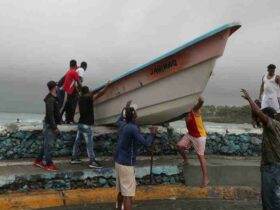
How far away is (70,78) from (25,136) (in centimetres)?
163

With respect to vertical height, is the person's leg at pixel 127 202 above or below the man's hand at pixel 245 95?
below

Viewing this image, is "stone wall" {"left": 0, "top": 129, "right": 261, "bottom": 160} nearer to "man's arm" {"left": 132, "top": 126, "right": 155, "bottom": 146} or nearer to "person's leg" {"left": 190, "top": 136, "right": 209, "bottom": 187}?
"person's leg" {"left": 190, "top": 136, "right": 209, "bottom": 187}

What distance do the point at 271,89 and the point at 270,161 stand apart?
3.61 m

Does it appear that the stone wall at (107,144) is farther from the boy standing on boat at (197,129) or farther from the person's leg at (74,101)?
the boy standing on boat at (197,129)

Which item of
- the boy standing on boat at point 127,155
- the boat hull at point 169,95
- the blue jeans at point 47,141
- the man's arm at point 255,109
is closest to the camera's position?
the man's arm at point 255,109

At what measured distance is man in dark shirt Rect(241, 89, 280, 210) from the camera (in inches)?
207

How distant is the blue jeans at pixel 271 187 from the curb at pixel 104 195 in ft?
9.70

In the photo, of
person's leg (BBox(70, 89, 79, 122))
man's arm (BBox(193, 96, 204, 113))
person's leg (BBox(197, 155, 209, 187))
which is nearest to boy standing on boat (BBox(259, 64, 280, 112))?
man's arm (BBox(193, 96, 204, 113))

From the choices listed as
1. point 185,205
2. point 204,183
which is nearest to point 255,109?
point 185,205

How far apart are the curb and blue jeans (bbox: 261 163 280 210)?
296 centimetres

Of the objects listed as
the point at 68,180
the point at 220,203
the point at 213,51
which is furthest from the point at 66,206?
the point at 213,51

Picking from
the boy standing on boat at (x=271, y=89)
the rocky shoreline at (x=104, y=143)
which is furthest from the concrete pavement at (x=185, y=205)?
the rocky shoreline at (x=104, y=143)

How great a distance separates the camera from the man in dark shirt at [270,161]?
525cm

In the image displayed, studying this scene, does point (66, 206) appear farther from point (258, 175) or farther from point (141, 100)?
point (258, 175)
